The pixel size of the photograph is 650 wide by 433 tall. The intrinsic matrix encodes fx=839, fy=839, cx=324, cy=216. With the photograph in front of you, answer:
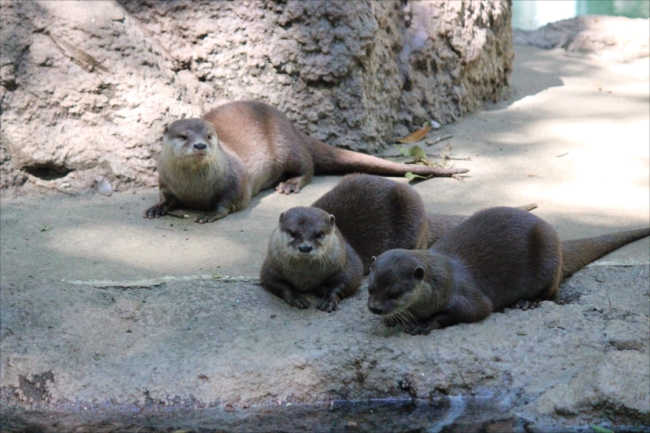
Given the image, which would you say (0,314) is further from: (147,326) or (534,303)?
(534,303)

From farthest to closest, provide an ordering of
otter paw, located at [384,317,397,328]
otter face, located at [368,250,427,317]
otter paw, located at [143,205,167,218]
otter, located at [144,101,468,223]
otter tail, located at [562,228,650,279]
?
1. otter, located at [144,101,468,223]
2. otter paw, located at [143,205,167,218]
3. otter tail, located at [562,228,650,279]
4. otter paw, located at [384,317,397,328]
5. otter face, located at [368,250,427,317]

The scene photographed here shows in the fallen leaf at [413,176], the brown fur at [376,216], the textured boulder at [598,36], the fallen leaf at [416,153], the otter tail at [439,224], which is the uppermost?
the textured boulder at [598,36]

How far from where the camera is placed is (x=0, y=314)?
2342 mm

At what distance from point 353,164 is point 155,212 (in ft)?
3.58

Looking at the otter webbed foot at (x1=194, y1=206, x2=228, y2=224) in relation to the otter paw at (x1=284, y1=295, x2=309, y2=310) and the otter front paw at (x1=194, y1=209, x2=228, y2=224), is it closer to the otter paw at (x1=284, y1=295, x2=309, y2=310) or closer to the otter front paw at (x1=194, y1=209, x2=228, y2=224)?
the otter front paw at (x1=194, y1=209, x2=228, y2=224)

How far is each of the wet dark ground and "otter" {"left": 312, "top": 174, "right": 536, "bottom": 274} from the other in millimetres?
761

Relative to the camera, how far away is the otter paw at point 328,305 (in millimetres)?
2500

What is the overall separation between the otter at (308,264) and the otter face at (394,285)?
1.01 feet

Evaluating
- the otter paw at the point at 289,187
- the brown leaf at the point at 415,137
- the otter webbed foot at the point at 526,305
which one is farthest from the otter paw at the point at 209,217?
the otter webbed foot at the point at 526,305

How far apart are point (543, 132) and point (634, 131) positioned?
46 cm

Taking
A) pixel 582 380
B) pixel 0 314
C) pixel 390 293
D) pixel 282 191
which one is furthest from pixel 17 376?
pixel 282 191

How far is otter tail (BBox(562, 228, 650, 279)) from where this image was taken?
2681 millimetres

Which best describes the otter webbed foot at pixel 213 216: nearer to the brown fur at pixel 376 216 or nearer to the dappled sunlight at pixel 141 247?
the dappled sunlight at pixel 141 247

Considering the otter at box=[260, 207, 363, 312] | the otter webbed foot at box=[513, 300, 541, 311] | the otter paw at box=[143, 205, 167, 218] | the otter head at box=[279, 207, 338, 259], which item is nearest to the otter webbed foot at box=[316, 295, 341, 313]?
the otter at box=[260, 207, 363, 312]
